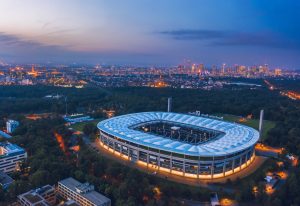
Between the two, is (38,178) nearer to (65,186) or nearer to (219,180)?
(65,186)

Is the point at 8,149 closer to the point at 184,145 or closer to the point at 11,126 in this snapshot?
the point at 11,126

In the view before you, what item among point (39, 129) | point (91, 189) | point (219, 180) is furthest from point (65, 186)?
point (39, 129)

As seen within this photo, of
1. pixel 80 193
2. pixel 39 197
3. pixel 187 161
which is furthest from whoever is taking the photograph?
pixel 187 161

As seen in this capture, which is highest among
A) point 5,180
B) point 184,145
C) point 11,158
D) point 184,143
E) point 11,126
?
point 184,145

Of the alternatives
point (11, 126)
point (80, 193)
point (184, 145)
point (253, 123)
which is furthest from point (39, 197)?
point (253, 123)

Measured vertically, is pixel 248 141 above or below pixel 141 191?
above

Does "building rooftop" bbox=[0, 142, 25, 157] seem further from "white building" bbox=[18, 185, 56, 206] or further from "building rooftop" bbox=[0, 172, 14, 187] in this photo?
"white building" bbox=[18, 185, 56, 206]

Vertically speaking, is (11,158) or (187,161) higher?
(187,161)

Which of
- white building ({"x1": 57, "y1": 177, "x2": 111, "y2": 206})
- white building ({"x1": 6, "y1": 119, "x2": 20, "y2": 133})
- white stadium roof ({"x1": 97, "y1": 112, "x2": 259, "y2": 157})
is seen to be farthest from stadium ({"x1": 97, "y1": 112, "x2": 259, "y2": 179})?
white building ({"x1": 6, "y1": 119, "x2": 20, "y2": 133})
